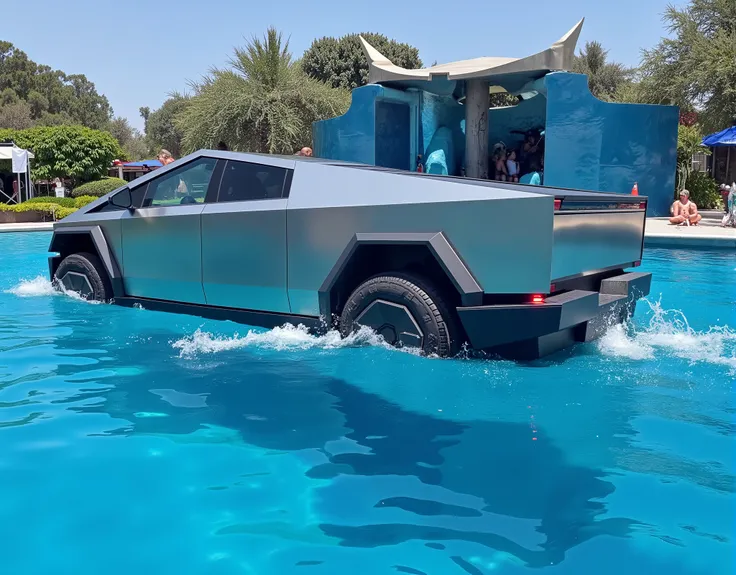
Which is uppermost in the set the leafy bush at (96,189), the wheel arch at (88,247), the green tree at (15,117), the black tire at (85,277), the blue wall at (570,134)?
the green tree at (15,117)

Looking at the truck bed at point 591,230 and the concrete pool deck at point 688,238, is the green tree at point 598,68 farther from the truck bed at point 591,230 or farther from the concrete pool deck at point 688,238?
the truck bed at point 591,230

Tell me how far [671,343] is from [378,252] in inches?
90.1

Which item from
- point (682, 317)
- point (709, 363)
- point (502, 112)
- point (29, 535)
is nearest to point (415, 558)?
point (29, 535)

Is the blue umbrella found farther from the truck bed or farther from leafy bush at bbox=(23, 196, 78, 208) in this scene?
leafy bush at bbox=(23, 196, 78, 208)

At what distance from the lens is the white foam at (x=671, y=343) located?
475cm

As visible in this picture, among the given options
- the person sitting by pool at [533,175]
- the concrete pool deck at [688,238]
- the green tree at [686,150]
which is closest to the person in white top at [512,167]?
the person sitting by pool at [533,175]

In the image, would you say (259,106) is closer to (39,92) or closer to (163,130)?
(163,130)

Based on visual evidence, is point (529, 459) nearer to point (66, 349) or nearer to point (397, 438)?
point (397, 438)

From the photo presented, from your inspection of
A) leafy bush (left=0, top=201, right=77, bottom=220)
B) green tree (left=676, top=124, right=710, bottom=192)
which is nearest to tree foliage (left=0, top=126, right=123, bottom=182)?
leafy bush (left=0, top=201, right=77, bottom=220)

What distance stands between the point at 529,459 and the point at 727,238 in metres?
11.8

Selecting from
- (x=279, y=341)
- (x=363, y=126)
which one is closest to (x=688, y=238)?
(x=363, y=126)

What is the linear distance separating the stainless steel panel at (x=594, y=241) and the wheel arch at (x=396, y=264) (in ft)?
1.73

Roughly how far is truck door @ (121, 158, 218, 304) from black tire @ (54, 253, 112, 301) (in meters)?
0.42

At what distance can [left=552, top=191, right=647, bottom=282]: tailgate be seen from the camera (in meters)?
4.00
